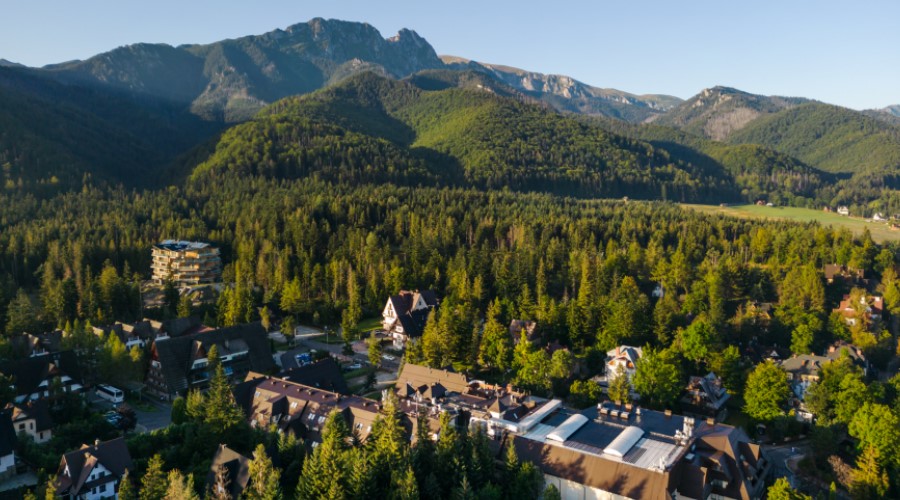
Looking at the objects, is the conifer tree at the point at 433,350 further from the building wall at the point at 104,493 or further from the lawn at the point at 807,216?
the lawn at the point at 807,216

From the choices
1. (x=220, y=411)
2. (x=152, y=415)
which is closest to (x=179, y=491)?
(x=220, y=411)

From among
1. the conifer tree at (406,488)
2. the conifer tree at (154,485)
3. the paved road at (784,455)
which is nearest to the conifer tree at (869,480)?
the paved road at (784,455)

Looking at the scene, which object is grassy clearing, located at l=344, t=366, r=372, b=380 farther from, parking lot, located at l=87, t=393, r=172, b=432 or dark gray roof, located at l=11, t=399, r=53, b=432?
dark gray roof, located at l=11, t=399, r=53, b=432

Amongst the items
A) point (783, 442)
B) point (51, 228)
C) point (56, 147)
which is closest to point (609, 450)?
point (783, 442)

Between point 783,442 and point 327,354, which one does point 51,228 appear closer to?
point 327,354

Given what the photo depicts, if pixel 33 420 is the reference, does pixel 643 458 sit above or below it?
above

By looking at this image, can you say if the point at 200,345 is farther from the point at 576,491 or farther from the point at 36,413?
the point at 576,491
